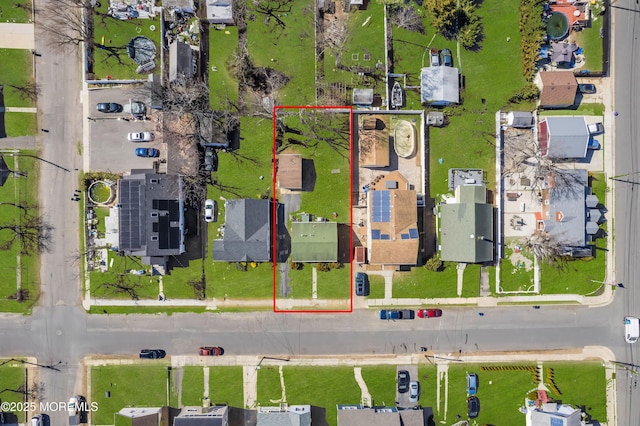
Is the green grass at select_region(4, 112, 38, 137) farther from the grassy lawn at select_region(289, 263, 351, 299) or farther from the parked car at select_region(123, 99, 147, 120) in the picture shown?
the grassy lawn at select_region(289, 263, 351, 299)

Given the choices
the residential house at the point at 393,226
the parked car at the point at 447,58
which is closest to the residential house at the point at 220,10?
the parked car at the point at 447,58

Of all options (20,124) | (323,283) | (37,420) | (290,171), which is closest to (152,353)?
(37,420)

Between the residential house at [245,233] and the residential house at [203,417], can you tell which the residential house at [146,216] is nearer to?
the residential house at [245,233]

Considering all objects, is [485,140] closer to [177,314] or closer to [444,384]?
[444,384]

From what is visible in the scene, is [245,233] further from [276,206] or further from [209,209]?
[209,209]

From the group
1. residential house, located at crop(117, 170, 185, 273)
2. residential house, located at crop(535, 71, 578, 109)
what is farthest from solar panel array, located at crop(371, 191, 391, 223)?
residential house, located at crop(117, 170, 185, 273)
